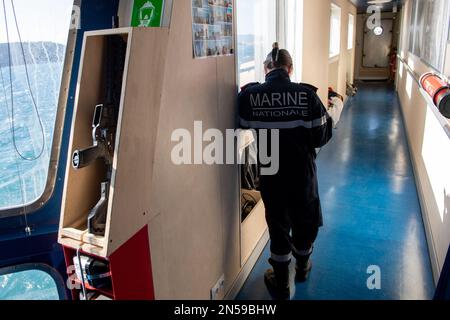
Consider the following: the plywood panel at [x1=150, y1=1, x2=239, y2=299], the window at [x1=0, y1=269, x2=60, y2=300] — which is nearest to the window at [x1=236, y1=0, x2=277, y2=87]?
the plywood panel at [x1=150, y1=1, x2=239, y2=299]

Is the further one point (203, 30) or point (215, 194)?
point (215, 194)

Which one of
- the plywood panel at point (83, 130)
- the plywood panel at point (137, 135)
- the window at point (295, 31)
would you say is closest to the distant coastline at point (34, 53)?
the plywood panel at point (83, 130)

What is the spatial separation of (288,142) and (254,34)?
4.17 feet

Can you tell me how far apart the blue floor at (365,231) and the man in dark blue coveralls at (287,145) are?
14.3 inches

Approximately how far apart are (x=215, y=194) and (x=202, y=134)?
1.40 feet

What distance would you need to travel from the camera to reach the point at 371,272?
2760mm

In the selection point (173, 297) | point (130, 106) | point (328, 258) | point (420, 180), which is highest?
point (130, 106)

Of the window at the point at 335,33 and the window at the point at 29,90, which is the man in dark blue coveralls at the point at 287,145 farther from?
the window at the point at 335,33

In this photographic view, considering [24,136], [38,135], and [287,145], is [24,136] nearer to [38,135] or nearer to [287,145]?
[38,135]

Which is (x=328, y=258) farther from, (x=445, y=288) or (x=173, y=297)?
(x=173, y=297)

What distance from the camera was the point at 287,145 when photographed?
2.35 m

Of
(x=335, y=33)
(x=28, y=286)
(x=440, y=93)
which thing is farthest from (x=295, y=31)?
(x=335, y=33)

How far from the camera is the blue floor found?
2607mm

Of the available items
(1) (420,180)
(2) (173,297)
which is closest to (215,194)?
(2) (173,297)
